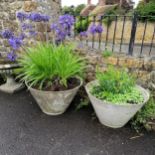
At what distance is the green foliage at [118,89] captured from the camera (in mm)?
1881

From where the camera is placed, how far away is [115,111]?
1.81m

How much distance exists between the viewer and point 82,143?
5.92ft

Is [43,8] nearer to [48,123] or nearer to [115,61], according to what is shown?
[115,61]

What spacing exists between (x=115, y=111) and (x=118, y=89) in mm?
266

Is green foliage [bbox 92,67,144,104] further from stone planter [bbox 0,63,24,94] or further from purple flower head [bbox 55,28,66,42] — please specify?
stone planter [bbox 0,63,24,94]

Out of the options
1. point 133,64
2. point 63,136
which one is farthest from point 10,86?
point 133,64

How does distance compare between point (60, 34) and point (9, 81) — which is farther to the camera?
point (9, 81)

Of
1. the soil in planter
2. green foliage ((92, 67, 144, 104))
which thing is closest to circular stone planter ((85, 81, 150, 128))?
green foliage ((92, 67, 144, 104))

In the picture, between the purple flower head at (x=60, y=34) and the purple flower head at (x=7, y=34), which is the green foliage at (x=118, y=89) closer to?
the purple flower head at (x=60, y=34)

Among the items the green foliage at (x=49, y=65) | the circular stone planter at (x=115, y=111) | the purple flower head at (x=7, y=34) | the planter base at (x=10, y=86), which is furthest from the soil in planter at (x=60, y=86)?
the purple flower head at (x=7, y=34)

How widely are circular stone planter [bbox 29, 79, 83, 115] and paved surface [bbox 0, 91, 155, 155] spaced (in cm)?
11

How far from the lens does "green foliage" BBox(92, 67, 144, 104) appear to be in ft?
6.17

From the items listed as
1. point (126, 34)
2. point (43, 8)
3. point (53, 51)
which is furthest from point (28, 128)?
point (126, 34)

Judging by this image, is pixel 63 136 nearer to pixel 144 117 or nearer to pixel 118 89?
pixel 118 89
